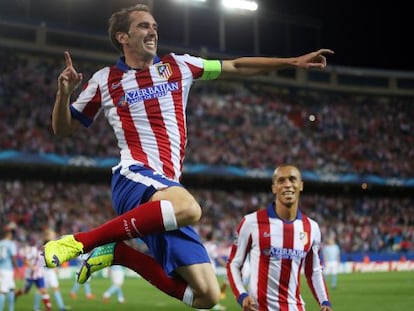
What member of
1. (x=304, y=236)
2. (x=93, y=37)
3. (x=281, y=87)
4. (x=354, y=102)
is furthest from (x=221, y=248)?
(x=304, y=236)

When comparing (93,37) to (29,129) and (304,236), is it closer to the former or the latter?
(29,129)

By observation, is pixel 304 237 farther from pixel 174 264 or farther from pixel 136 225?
pixel 136 225

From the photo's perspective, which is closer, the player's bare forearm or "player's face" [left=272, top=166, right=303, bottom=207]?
the player's bare forearm

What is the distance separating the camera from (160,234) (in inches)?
173

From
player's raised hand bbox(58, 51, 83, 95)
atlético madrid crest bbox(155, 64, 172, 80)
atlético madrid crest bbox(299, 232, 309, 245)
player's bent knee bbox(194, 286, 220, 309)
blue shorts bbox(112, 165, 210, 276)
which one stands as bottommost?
player's bent knee bbox(194, 286, 220, 309)

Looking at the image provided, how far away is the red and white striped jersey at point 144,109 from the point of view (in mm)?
4633

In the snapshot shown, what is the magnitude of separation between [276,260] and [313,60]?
2.04 meters

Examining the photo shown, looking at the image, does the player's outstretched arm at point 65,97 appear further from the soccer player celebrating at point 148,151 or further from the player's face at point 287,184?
the player's face at point 287,184

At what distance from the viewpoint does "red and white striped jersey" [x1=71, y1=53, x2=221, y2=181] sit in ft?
15.2

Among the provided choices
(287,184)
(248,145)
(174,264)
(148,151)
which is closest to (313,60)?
(148,151)

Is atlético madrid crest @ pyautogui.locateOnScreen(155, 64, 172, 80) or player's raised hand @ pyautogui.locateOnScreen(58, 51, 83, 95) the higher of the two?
atlético madrid crest @ pyautogui.locateOnScreen(155, 64, 172, 80)

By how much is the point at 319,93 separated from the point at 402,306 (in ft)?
90.7

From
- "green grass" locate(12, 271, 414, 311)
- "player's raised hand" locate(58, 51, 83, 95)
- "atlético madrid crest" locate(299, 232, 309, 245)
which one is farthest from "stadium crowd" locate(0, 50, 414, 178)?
"player's raised hand" locate(58, 51, 83, 95)

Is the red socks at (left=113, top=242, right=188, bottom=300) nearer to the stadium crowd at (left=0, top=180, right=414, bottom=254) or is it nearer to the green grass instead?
the green grass
